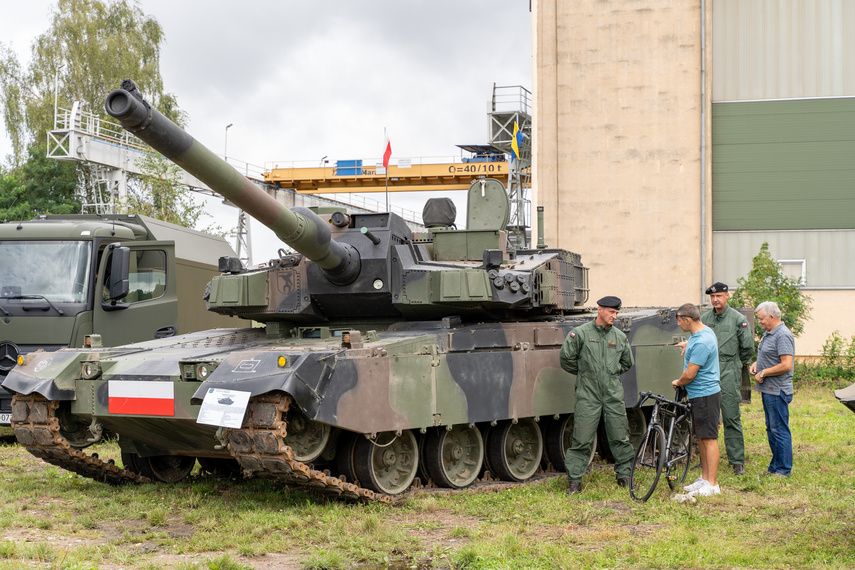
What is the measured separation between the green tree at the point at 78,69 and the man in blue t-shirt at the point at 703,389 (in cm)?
2896

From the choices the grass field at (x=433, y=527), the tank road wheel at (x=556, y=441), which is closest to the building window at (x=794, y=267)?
the grass field at (x=433, y=527)

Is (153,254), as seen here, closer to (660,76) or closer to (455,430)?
(455,430)

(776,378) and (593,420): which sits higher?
(776,378)

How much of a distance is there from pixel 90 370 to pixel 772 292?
1586cm

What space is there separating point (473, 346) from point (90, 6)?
31.4 meters

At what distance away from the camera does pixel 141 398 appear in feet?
28.5

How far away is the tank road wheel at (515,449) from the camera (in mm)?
10523

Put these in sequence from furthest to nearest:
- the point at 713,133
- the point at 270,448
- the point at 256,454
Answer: the point at 713,133
the point at 256,454
the point at 270,448

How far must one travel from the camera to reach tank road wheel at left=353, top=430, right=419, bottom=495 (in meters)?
9.11

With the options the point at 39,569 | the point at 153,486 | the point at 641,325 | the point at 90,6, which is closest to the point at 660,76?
the point at 641,325

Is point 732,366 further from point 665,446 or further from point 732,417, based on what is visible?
point 665,446

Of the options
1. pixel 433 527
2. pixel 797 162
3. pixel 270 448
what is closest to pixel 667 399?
pixel 433 527

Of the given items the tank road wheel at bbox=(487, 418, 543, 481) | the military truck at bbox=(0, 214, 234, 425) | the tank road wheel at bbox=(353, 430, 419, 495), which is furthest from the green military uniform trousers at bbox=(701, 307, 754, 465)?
the military truck at bbox=(0, 214, 234, 425)

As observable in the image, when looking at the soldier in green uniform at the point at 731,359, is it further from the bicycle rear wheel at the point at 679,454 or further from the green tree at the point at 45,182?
the green tree at the point at 45,182
